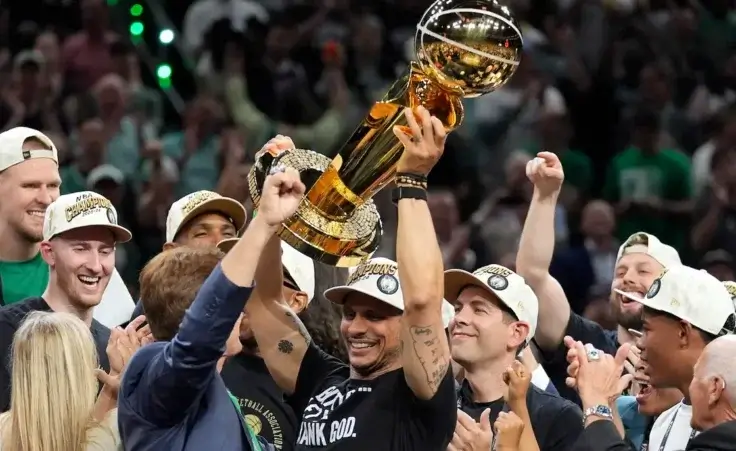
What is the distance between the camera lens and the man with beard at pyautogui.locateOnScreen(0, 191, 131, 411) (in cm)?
534

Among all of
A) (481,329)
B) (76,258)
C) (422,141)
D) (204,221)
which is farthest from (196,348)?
(204,221)

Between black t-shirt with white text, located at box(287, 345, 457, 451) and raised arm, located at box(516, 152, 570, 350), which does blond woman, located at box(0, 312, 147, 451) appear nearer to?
black t-shirt with white text, located at box(287, 345, 457, 451)

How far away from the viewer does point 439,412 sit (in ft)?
13.8

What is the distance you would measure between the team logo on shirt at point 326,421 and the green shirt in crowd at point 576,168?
5.49 metres

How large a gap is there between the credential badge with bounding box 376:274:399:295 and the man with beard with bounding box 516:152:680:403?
112cm

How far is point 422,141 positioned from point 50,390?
1243 mm

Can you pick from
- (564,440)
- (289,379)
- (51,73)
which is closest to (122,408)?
(289,379)

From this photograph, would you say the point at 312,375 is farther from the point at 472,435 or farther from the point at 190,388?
the point at 190,388

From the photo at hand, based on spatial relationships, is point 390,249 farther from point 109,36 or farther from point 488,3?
point 488,3

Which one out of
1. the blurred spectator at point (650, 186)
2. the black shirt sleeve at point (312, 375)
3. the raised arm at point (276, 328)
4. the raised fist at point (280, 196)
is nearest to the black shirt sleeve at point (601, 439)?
the black shirt sleeve at point (312, 375)

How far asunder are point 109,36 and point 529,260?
221 inches

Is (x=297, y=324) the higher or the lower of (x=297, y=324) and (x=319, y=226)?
the lower

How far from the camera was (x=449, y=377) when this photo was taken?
13.8ft

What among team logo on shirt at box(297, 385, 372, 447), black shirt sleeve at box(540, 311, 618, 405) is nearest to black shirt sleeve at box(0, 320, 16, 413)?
team logo on shirt at box(297, 385, 372, 447)
